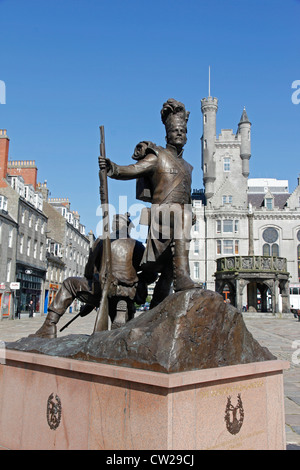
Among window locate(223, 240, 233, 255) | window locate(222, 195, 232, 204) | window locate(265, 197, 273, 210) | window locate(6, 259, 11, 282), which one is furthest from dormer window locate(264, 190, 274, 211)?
window locate(6, 259, 11, 282)

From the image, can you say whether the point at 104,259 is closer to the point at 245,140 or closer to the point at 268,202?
the point at 268,202

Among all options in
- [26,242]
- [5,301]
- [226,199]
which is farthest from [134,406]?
[226,199]

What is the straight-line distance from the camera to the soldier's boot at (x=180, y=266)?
4273mm

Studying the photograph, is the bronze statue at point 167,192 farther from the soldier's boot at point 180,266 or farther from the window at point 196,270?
the window at point 196,270

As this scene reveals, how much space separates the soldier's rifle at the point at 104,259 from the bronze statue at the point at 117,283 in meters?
0.24

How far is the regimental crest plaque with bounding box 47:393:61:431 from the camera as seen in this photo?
3.78 meters

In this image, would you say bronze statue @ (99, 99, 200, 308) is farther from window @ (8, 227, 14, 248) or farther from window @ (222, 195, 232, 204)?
window @ (222, 195, 232, 204)

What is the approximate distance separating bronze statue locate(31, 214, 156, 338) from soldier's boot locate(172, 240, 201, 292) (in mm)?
782

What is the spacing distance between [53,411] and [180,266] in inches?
72.0

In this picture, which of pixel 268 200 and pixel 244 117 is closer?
pixel 268 200

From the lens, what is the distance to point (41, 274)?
42188 millimetres

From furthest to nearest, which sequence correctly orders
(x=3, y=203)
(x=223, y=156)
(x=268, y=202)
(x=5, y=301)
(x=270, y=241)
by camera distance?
(x=223, y=156) → (x=268, y=202) → (x=270, y=241) → (x=3, y=203) → (x=5, y=301)

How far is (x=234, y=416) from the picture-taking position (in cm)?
358
